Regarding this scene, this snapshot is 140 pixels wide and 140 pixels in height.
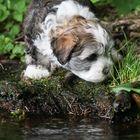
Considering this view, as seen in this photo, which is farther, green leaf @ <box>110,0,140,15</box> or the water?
the water

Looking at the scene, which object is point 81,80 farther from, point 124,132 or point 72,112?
point 124,132

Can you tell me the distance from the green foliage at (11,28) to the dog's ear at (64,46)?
66.1 inches

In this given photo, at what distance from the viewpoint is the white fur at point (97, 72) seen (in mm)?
6152

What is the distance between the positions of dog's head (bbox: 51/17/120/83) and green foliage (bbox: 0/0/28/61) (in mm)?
1692

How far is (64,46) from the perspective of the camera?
20.3 ft

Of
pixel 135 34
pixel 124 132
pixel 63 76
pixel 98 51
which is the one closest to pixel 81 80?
pixel 63 76

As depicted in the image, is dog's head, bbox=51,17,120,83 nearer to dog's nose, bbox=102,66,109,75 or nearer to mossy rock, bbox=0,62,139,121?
dog's nose, bbox=102,66,109,75

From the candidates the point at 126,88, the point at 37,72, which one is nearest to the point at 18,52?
the point at 37,72

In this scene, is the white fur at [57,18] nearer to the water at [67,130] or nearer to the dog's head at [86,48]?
the dog's head at [86,48]

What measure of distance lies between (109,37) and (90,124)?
3.46 feet

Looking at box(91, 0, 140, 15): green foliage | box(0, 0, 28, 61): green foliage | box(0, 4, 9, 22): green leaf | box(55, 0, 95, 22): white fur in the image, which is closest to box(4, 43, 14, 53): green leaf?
box(0, 0, 28, 61): green foliage

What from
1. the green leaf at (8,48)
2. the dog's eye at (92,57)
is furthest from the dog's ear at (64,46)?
the green leaf at (8,48)

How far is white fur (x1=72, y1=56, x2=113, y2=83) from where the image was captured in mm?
6152

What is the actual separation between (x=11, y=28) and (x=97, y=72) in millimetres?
3241
